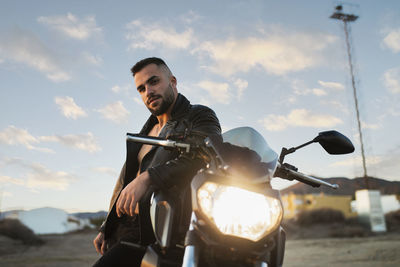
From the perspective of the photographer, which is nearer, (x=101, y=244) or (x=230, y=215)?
(x=230, y=215)

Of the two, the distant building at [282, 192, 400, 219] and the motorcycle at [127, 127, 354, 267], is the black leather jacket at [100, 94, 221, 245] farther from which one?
Answer: the distant building at [282, 192, 400, 219]

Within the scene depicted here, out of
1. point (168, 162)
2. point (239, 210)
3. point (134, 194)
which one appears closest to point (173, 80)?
point (168, 162)

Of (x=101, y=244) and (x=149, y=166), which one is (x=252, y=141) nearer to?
(x=149, y=166)

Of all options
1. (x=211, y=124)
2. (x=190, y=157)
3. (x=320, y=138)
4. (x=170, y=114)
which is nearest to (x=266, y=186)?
(x=190, y=157)

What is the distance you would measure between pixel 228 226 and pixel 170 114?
1.34 m

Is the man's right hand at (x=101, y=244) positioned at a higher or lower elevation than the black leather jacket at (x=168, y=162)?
lower

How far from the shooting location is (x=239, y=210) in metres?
1.11

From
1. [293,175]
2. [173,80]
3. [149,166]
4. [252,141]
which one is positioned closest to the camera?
[252,141]

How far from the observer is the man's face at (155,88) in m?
2.28

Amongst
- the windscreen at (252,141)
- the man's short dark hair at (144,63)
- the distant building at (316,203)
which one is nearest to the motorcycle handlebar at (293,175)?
the windscreen at (252,141)

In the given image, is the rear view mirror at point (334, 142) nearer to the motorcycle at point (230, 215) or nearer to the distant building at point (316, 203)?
the motorcycle at point (230, 215)

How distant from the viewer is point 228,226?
42.9 inches

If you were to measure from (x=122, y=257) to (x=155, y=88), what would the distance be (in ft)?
3.54

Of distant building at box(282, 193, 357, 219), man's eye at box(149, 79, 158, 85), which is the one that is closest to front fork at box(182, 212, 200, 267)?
man's eye at box(149, 79, 158, 85)
